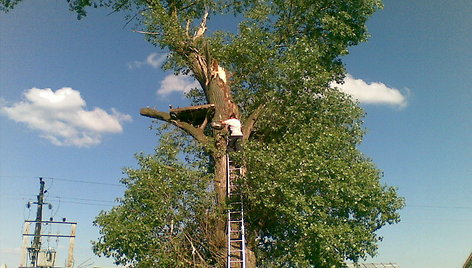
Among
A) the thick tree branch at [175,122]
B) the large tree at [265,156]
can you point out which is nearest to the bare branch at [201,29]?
the large tree at [265,156]

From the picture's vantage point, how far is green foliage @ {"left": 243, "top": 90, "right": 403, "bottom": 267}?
10.1 metres

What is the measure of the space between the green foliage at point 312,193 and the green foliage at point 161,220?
1200mm

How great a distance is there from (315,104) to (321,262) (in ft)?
13.9

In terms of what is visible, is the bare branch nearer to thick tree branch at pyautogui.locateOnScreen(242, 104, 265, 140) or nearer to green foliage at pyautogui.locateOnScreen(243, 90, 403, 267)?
thick tree branch at pyautogui.locateOnScreen(242, 104, 265, 140)

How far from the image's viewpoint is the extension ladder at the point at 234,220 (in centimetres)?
1020

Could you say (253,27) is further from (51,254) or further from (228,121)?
(51,254)

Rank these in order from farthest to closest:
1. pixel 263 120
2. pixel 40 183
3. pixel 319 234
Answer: pixel 40 183 → pixel 263 120 → pixel 319 234

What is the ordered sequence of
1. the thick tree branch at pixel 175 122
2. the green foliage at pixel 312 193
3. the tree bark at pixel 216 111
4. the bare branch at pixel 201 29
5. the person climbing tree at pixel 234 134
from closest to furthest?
the green foliage at pixel 312 193
the person climbing tree at pixel 234 134
the tree bark at pixel 216 111
the thick tree branch at pixel 175 122
the bare branch at pixel 201 29

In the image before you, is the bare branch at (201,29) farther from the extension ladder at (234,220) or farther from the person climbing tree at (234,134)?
the extension ladder at (234,220)

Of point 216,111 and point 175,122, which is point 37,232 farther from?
point 216,111

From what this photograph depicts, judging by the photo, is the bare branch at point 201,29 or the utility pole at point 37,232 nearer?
the bare branch at point 201,29

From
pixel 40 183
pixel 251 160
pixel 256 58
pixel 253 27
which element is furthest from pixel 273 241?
pixel 40 183

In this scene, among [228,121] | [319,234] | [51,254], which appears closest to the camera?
[319,234]

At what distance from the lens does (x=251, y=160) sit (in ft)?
34.6
